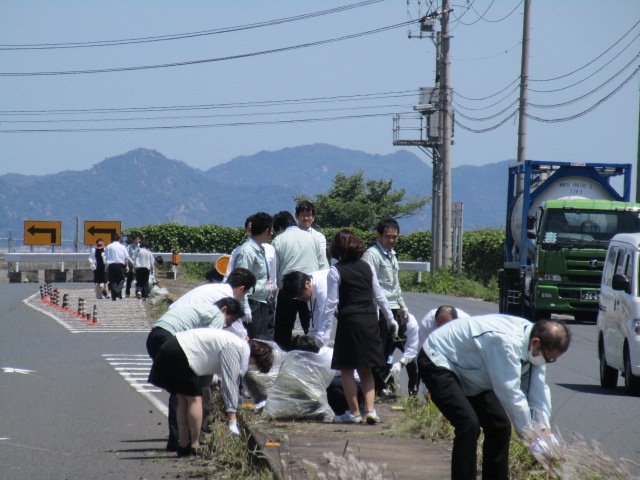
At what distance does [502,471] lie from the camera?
6.14m

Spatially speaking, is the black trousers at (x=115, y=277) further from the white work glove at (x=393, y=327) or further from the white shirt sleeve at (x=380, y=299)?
the white shirt sleeve at (x=380, y=299)

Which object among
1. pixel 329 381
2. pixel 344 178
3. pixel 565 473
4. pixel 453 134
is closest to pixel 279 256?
pixel 329 381

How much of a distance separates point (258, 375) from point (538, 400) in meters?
4.55

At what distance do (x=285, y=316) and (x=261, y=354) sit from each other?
2267 mm

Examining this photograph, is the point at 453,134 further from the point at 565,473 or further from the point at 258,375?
the point at 565,473

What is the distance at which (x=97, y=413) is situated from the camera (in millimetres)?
11234

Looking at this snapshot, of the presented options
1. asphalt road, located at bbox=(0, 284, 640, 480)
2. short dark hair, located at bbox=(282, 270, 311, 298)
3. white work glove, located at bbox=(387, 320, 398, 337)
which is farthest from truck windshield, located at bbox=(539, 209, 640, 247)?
short dark hair, located at bbox=(282, 270, 311, 298)

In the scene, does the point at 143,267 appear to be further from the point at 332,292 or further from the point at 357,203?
the point at 357,203

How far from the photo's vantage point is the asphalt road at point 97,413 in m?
8.55

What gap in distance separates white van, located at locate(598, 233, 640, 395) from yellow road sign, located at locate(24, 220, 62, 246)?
31.6 meters

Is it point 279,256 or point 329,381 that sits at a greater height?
point 279,256

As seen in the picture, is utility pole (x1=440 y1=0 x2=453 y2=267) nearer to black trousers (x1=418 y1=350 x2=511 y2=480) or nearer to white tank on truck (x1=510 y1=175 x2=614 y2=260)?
white tank on truck (x1=510 y1=175 x2=614 y2=260)

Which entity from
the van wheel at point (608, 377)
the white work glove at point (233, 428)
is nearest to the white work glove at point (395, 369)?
the white work glove at point (233, 428)

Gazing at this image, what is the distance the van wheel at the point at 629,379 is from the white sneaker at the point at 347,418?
4624 millimetres
